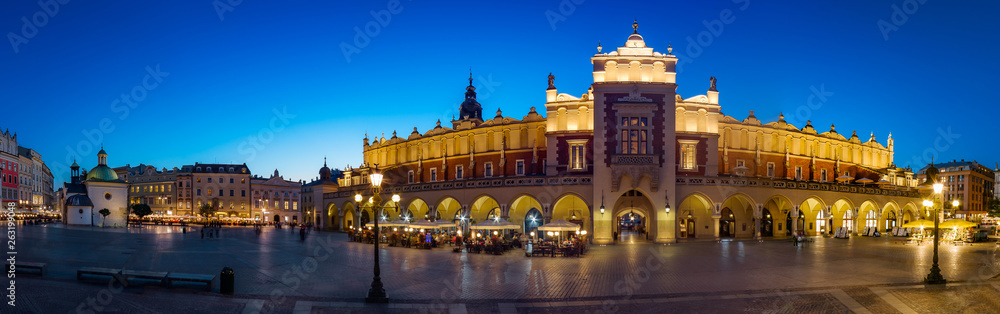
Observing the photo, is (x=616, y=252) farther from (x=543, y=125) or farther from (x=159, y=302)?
(x=159, y=302)

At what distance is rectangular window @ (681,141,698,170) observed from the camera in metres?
47.1

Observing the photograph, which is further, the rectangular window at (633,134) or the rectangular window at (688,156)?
the rectangular window at (688,156)

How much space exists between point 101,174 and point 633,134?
60312mm

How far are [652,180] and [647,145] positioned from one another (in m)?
2.68

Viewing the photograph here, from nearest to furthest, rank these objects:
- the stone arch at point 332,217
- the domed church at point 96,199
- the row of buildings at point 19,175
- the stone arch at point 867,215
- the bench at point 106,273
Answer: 1. the bench at point 106,273
2. the stone arch at point 867,215
3. the domed church at point 96,199
4. the stone arch at point 332,217
5. the row of buildings at point 19,175

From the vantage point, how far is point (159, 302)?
52.4ft

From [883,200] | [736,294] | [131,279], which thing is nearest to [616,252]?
[736,294]

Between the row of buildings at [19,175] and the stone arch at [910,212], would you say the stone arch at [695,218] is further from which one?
the row of buildings at [19,175]

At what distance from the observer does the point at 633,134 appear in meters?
43.7

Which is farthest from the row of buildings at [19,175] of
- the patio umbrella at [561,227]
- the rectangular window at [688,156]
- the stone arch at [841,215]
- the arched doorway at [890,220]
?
the arched doorway at [890,220]

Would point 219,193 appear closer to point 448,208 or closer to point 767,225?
point 448,208

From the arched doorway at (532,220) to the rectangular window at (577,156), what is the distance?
5730mm

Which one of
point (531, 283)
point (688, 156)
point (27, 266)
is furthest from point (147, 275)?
point (688, 156)

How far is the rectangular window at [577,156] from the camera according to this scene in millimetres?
46281
